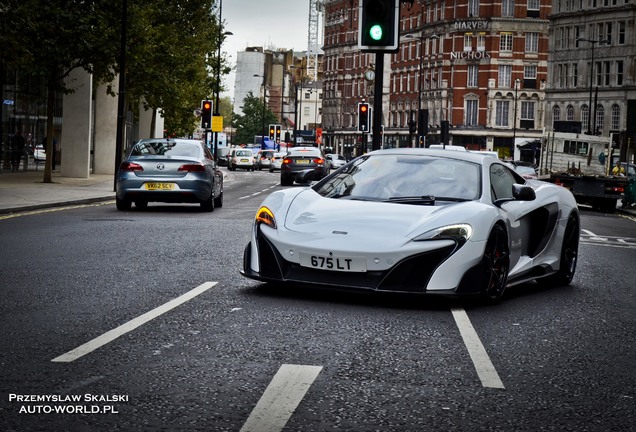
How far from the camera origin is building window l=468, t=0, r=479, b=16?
112m

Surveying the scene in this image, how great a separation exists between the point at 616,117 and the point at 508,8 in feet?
69.7

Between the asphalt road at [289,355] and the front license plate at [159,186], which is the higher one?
the front license plate at [159,186]

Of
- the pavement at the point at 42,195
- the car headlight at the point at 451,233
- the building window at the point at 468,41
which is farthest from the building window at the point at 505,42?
the car headlight at the point at 451,233

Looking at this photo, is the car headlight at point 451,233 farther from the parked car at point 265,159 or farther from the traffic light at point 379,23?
the parked car at point 265,159

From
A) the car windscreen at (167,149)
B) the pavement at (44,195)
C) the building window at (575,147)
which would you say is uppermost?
the building window at (575,147)

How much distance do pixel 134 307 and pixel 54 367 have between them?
251 cm

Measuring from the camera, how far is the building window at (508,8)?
110 m

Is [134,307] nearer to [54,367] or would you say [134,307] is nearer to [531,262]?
[54,367]

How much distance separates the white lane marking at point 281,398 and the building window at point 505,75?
4212 inches

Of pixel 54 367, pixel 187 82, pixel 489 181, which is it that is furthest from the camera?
pixel 187 82

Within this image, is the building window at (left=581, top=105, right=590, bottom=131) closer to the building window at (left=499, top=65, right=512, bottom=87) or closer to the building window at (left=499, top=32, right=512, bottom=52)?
the building window at (left=499, top=65, right=512, bottom=87)

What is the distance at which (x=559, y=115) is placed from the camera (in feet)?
335

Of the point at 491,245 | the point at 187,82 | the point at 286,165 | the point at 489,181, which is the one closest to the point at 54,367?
the point at 491,245

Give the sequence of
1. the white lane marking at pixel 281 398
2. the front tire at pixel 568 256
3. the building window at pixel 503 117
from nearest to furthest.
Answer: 1. the white lane marking at pixel 281 398
2. the front tire at pixel 568 256
3. the building window at pixel 503 117
